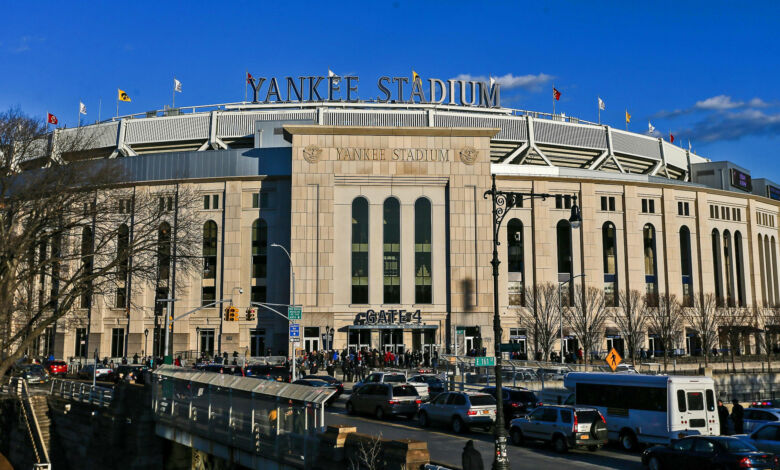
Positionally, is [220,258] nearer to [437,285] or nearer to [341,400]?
[437,285]

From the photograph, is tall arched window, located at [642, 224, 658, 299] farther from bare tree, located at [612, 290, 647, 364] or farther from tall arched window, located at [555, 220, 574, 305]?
tall arched window, located at [555, 220, 574, 305]

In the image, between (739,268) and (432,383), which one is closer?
(432,383)

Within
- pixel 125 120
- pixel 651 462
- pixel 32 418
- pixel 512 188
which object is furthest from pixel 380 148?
pixel 651 462

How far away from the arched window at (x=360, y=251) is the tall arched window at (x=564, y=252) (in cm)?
2237

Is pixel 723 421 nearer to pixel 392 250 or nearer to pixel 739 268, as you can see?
pixel 392 250

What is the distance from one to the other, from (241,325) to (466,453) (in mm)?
66564


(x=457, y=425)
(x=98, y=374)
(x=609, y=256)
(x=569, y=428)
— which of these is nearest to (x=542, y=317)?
(x=609, y=256)

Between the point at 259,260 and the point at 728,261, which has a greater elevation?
the point at 728,261

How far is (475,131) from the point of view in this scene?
256ft

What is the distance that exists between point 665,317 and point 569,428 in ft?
188

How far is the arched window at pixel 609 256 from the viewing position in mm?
83688

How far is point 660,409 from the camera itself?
2581 centimetres

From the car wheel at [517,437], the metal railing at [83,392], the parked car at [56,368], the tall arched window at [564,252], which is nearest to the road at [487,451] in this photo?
the car wheel at [517,437]

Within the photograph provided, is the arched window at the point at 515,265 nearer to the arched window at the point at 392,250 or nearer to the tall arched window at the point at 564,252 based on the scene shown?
the tall arched window at the point at 564,252
